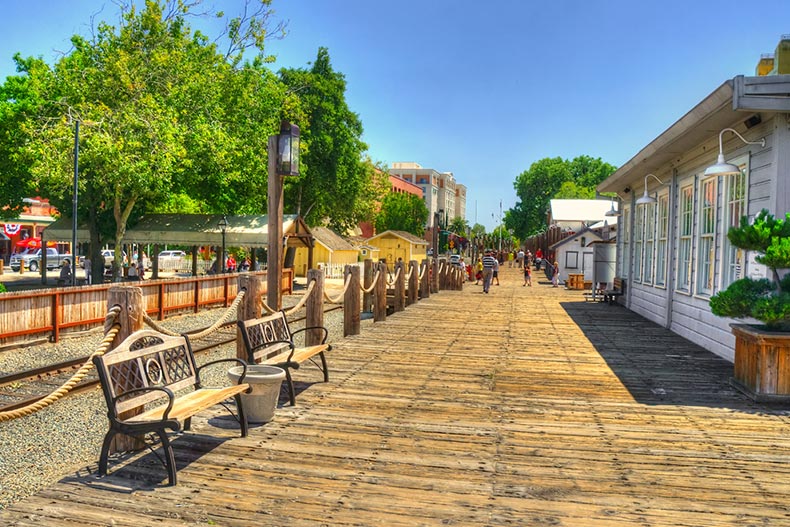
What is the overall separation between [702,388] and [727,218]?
132 inches

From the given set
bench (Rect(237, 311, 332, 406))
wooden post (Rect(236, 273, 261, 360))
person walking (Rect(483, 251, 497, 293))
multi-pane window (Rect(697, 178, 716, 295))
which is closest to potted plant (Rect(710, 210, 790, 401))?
multi-pane window (Rect(697, 178, 716, 295))

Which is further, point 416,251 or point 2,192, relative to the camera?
point 416,251

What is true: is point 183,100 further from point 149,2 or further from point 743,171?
point 743,171

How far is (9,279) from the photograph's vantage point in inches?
1380

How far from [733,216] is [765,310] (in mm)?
3496

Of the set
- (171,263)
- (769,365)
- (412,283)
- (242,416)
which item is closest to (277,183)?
(242,416)

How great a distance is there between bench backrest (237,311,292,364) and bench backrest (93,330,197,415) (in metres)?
0.94

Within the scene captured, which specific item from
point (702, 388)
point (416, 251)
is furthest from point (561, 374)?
point (416, 251)

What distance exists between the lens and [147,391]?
4652 mm

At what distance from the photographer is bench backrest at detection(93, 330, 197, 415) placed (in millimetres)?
4137

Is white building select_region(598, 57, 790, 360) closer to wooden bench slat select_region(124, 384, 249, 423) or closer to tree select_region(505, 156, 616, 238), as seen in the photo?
wooden bench slat select_region(124, 384, 249, 423)

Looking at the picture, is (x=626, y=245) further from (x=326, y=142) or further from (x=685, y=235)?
(x=326, y=142)

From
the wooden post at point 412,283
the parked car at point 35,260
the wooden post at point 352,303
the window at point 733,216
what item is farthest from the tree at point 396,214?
the window at point 733,216

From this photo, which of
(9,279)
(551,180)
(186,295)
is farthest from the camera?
(551,180)
